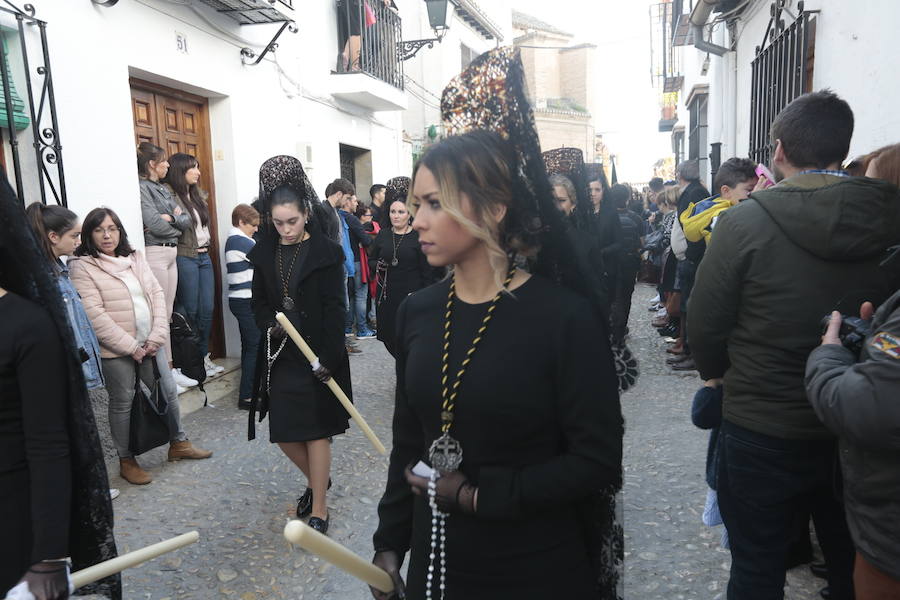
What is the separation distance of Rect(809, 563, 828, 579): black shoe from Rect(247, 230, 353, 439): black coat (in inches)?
101

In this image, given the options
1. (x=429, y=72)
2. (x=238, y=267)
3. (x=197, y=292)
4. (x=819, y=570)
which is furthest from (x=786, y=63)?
(x=429, y=72)

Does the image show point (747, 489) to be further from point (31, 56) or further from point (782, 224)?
point (31, 56)

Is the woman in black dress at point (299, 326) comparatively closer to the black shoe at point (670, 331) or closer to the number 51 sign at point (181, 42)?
the number 51 sign at point (181, 42)

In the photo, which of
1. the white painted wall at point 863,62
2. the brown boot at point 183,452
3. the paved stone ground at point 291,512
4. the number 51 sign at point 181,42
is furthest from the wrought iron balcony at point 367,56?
the brown boot at point 183,452

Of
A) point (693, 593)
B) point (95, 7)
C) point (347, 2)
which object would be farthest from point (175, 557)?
point (347, 2)

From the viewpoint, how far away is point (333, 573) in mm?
3527

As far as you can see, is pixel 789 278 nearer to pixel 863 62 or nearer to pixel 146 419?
pixel 863 62

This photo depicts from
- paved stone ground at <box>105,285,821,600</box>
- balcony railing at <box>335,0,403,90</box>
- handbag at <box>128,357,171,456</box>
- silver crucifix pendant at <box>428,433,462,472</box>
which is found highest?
balcony railing at <box>335,0,403,90</box>

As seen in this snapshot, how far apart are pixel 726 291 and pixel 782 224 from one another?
0.93ft

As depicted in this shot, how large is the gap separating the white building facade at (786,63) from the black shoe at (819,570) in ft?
7.62

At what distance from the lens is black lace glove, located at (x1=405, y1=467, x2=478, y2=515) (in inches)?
60.9

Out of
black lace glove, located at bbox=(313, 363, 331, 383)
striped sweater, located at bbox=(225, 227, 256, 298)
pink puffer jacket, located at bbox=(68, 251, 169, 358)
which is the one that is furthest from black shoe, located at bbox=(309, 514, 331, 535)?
striped sweater, located at bbox=(225, 227, 256, 298)

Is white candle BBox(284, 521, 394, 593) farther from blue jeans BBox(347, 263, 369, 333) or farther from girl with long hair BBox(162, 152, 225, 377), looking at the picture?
blue jeans BBox(347, 263, 369, 333)

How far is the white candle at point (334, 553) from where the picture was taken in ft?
4.17
